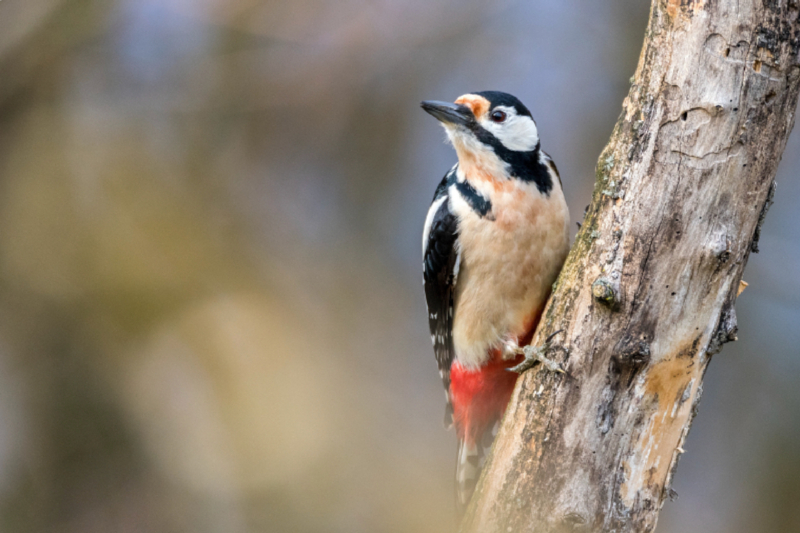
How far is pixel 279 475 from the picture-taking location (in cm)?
513

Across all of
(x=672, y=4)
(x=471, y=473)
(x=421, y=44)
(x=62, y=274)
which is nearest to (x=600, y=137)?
(x=421, y=44)

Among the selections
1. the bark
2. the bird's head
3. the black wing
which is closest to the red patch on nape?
A: the black wing

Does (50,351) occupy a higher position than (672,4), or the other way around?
(672,4)

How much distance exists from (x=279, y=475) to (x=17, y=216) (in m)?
3.07

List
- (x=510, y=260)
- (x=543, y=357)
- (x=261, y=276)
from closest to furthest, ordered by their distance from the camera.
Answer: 1. (x=543, y=357)
2. (x=510, y=260)
3. (x=261, y=276)

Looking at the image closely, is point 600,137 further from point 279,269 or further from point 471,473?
point 471,473

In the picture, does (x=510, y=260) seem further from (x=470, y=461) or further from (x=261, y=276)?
(x=261, y=276)

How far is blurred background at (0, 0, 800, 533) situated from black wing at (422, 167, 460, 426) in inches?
99.3

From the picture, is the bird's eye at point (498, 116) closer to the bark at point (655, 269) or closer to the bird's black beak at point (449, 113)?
the bird's black beak at point (449, 113)

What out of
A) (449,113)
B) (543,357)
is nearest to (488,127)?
(449,113)

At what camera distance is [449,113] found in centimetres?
284

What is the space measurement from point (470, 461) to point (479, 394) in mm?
446

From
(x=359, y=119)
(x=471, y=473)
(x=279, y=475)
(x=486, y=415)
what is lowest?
(x=279, y=475)

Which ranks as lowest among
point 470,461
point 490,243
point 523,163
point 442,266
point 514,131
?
point 470,461
